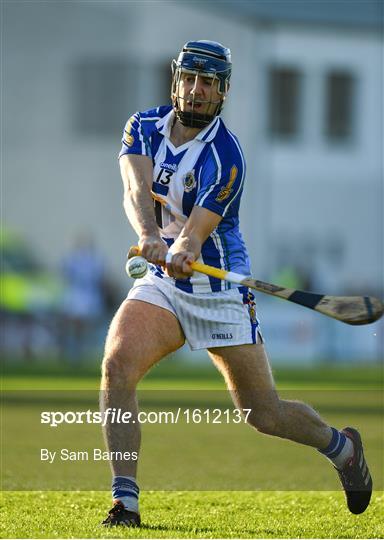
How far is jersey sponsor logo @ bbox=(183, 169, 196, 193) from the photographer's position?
6.71 m

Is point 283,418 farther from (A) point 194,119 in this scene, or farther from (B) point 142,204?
(A) point 194,119

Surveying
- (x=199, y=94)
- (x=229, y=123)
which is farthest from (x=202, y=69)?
(x=229, y=123)

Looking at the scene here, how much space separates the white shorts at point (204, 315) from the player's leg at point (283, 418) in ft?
0.21

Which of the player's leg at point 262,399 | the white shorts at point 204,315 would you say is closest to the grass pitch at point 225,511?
the player's leg at point 262,399

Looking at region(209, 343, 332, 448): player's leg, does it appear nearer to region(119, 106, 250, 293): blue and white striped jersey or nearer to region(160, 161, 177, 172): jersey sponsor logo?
region(119, 106, 250, 293): blue and white striped jersey

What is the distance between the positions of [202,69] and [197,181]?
22.1 inches

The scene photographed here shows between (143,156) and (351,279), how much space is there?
24.3m

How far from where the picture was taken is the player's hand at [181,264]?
643 centimetres

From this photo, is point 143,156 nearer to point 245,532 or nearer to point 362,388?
point 245,532

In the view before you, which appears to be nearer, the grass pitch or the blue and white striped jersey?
the grass pitch

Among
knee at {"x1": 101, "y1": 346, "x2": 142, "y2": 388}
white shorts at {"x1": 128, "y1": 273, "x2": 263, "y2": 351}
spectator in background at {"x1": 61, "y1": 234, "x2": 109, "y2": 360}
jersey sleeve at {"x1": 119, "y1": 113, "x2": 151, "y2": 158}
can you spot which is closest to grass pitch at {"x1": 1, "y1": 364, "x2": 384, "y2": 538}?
knee at {"x1": 101, "y1": 346, "x2": 142, "y2": 388}

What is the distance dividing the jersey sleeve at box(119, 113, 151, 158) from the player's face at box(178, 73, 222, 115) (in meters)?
0.26

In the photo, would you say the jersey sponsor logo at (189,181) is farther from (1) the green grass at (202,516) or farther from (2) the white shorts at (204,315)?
(1) the green grass at (202,516)

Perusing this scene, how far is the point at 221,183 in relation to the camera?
665 cm
